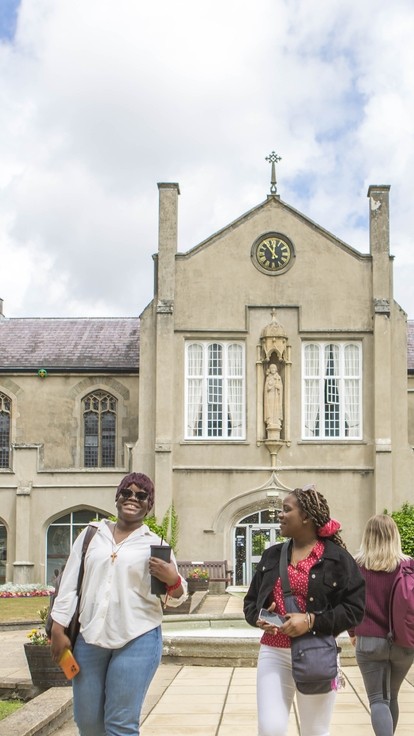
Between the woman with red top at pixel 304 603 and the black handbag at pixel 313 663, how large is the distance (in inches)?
2.2

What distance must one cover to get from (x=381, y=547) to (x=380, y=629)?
596mm

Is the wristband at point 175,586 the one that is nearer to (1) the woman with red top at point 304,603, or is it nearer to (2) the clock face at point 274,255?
(1) the woman with red top at point 304,603

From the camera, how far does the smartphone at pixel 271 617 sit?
6031 millimetres

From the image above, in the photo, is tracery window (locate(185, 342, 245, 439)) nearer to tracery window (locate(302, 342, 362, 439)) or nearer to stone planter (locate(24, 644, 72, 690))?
tracery window (locate(302, 342, 362, 439))

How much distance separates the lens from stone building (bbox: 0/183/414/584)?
31016 mm

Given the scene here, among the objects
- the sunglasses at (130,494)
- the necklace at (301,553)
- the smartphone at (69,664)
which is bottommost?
the smartphone at (69,664)

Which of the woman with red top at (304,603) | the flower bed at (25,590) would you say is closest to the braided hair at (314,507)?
the woman with red top at (304,603)

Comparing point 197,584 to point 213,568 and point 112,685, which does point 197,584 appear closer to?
point 213,568

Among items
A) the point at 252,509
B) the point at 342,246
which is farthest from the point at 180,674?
the point at 342,246

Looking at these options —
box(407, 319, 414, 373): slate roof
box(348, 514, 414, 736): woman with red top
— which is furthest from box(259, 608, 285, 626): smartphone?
box(407, 319, 414, 373): slate roof

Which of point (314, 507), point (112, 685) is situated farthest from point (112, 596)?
point (314, 507)

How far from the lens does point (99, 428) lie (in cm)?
3550

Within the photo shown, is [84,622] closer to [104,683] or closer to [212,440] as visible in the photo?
[104,683]

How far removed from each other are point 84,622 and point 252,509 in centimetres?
2552
